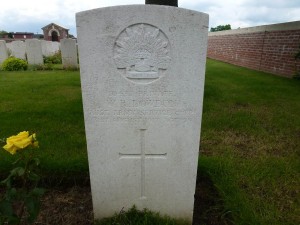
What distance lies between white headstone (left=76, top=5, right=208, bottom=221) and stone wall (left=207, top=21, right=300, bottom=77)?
23.2ft

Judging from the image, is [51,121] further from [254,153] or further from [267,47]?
[267,47]

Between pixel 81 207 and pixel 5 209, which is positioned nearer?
pixel 5 209

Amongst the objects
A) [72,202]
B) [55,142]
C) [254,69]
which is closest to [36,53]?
[254,69]

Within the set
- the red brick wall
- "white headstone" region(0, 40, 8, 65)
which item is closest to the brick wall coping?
the red brick wall

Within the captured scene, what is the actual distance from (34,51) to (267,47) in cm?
928

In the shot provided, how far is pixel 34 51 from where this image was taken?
12211mm

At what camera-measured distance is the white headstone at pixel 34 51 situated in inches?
476

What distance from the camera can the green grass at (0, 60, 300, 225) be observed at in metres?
2.40

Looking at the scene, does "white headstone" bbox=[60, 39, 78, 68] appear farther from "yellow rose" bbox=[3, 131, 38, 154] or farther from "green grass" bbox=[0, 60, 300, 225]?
"yellow rose" bbox=[3, 131, 38, 154]

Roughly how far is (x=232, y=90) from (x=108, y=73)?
5155 mm

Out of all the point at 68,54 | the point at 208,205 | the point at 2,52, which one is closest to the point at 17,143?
the point at 208,205

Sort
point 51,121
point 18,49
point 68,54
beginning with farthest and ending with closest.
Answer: point 18,49 < point 68,54 < point 51,121

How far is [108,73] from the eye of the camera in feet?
6.06

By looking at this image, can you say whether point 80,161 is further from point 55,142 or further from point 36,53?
point 36,53
